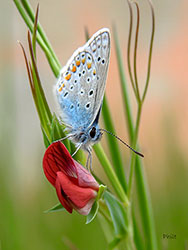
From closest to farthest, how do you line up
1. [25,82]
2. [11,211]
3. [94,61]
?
[94,61] < [11,211] < [25,82]

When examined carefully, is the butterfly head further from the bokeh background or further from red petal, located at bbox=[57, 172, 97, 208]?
the bokeh background

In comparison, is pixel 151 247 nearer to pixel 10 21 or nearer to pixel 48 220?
pixel 48 220

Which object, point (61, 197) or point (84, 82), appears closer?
point (61, 197)

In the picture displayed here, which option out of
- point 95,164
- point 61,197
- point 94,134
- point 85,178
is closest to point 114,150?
point 94,134

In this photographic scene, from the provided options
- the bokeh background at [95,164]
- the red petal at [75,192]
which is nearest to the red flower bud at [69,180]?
the red petal at [75,192]

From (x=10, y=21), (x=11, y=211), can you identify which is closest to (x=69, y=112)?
(x=11, y=211)

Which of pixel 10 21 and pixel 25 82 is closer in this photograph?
pixel 10 21

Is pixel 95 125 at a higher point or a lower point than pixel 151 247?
higher

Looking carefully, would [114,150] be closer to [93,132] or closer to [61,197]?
[93,132]
